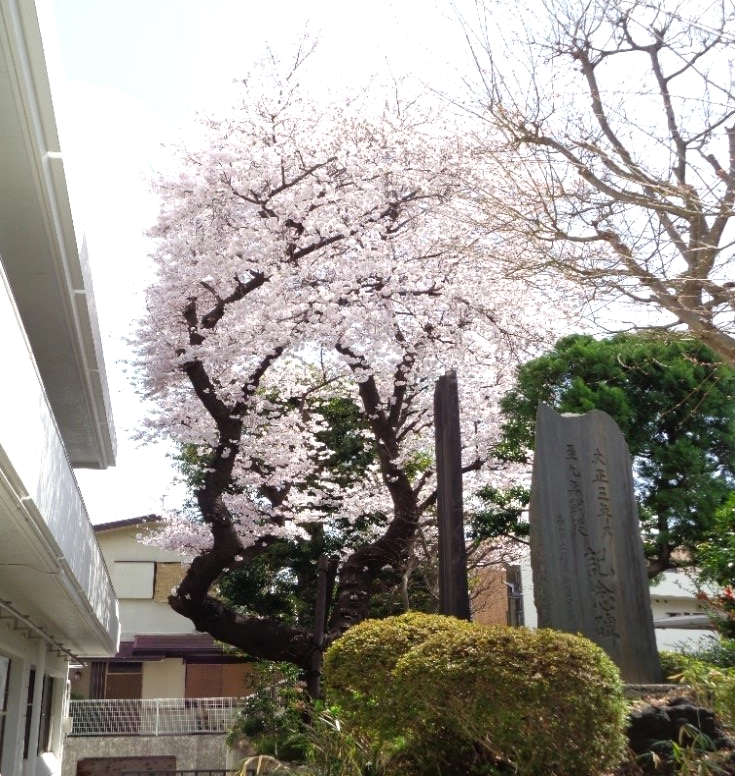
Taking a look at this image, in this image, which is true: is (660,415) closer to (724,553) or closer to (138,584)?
(724,553)

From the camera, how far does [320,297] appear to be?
43.4 feet

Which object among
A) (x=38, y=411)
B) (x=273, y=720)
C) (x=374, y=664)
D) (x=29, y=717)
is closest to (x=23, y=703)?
(x=29, y=717)

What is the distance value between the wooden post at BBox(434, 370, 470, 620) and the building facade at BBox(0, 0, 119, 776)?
328cm

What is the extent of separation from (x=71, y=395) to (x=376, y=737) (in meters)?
6.92

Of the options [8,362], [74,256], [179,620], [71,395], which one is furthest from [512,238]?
[179,620]

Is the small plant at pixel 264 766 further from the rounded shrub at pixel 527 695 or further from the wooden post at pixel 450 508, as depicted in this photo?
the wooden post at pixel 450 508

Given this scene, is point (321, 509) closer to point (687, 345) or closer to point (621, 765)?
point (687, 345)

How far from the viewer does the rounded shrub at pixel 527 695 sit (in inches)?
204

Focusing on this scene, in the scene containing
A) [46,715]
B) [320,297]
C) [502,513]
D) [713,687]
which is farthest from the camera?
[46,715]

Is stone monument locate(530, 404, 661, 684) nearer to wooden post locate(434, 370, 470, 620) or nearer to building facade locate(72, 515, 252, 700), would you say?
wooden post locate(434, 370, 470, 620)

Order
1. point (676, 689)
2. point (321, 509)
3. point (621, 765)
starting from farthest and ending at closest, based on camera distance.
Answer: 1. point (321, 509)
2. point (676, 689)
3. point (621, 765)

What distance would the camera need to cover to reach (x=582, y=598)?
317 inches

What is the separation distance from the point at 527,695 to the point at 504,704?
15cm

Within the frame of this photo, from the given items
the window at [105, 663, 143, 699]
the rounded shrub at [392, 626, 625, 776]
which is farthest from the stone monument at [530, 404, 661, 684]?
the window at [105, 663, 143, 699]
